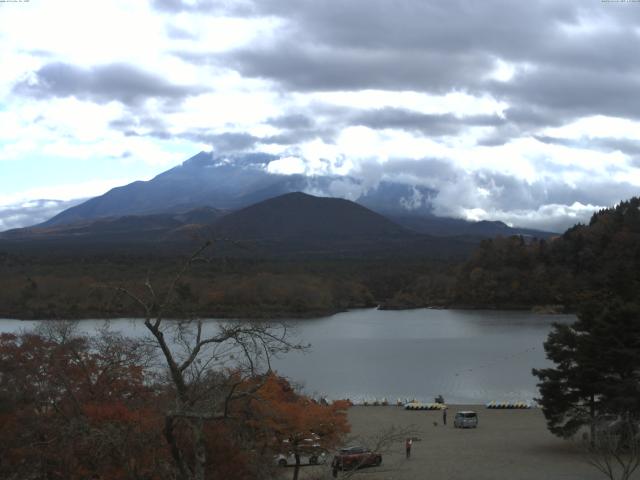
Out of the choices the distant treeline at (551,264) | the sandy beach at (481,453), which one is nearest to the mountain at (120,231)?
the distant treeline at (551,264)

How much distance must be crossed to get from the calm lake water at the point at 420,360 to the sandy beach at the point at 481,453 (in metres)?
4.32

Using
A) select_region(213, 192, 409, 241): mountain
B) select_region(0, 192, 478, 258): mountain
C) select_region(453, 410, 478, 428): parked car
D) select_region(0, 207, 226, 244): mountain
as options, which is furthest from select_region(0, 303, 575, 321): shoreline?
select_region(213, 192, 409, 241): mountain

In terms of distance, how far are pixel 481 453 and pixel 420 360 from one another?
71.2 feet

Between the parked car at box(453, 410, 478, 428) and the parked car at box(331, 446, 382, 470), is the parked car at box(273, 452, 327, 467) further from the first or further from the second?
the parked car at box(453, 410, 478, 428)

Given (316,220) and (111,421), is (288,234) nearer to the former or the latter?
(316,220)

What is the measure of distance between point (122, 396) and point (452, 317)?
59387 millimetres

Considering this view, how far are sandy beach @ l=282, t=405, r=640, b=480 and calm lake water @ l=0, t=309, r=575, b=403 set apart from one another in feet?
14.2

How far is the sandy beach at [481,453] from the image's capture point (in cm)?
1440

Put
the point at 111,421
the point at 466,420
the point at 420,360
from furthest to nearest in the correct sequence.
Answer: the point at 420,360, the point at 466,420, the point at 111,421

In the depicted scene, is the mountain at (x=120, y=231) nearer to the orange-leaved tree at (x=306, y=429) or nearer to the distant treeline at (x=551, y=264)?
the distant treeline at (x=551, y=264)

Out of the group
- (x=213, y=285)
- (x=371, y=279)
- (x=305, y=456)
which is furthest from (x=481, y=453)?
(x=371, y=279)

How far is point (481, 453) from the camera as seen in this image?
54.9ft

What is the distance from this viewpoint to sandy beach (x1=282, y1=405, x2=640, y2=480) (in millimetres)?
14398

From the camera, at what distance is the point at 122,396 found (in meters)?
12.0
